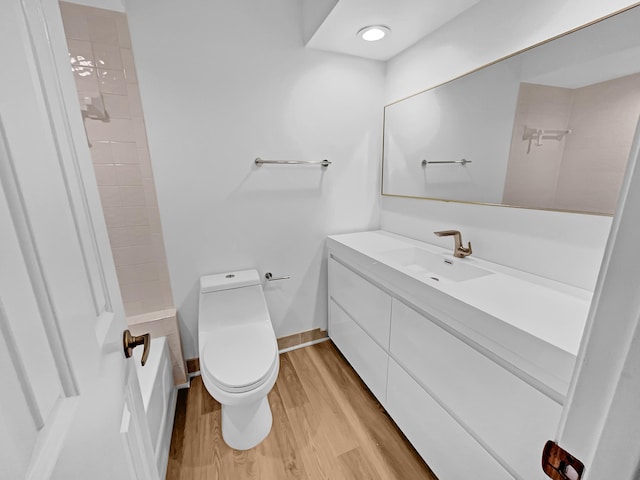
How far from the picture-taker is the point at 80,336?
0.44m

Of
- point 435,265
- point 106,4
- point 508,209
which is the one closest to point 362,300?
point 435,265

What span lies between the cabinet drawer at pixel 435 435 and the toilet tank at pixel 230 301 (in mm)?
881

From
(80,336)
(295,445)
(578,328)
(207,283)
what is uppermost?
(80,336)

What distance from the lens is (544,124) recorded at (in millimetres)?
1172

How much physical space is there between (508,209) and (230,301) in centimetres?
165

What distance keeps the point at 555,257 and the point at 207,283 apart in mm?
1834

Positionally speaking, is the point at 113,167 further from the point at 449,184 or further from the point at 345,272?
the point at 449,184

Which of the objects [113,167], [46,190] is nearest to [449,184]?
[46,190]

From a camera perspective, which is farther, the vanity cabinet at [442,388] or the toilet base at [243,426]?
the toilet base at [243,426]

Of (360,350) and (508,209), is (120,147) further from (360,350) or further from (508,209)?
(508,209)

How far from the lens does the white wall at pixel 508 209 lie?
1.08 meters

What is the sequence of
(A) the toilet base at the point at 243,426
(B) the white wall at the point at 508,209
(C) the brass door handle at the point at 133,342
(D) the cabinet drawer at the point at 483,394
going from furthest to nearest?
(A) the toilet base at the point at 243,426 < (B) the white wall at the point at 508,209 < (D) the cabinet drawer at the point at 483,394 < (C) the brass door handle at the point at 133,342

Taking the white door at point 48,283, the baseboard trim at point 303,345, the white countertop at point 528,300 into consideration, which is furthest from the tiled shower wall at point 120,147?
the white countertop at point 528,300

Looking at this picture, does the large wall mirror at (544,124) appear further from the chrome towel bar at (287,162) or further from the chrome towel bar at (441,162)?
the chrome towel bar at (287,162)
